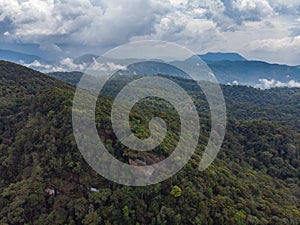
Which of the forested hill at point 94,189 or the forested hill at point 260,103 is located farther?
the forested hill at point 260,103

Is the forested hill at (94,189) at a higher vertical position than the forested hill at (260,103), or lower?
higher

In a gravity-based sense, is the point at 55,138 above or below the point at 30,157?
above

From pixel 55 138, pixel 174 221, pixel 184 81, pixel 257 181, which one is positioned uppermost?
pixel 55 138

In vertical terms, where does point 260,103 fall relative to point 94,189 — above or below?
below

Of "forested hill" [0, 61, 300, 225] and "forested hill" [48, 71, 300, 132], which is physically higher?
"forested hill" [0, 61, 300, 225]

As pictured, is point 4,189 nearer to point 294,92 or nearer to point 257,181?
point 257,181

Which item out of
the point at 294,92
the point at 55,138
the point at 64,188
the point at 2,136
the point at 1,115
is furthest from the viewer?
the point at 294,92

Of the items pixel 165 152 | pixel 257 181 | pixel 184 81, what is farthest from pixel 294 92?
pixel 165 152

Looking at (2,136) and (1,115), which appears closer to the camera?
(2,136)

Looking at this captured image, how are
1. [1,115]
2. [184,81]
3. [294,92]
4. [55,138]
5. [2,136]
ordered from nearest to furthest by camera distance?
[55,138]
[2,136]
[1,115]
[294,92]
[184,81]

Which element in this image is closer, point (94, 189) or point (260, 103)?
point (94, 189)

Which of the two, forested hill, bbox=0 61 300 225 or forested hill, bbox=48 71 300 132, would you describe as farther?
forested hill, bbox=48 71 300 132
